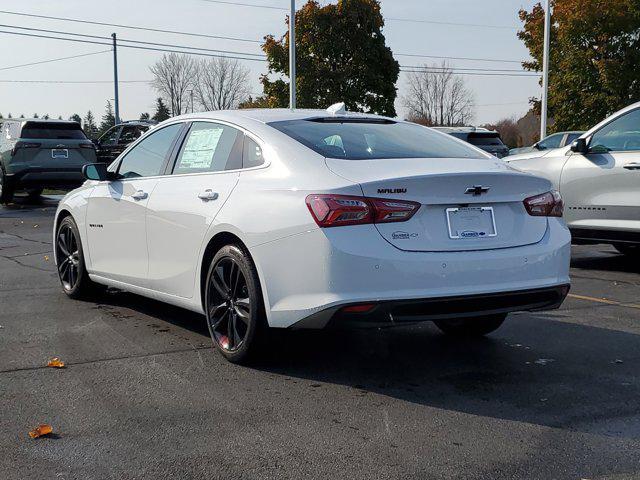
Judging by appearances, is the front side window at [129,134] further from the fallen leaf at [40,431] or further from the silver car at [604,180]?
the fallen leaf at [40,431]

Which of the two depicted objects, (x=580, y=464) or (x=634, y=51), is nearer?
(x=580, y=464)

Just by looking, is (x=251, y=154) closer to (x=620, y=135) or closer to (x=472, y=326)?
(x=472, y=326)

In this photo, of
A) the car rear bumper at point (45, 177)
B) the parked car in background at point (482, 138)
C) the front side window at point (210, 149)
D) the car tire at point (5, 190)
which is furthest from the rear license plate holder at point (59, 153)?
the front side window at point (210, 149)

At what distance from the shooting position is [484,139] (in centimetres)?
2319

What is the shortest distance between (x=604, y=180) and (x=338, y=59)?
3099cm

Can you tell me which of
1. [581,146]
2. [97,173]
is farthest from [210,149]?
[581,146]

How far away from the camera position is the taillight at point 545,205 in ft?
15.9

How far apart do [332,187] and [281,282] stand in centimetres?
58

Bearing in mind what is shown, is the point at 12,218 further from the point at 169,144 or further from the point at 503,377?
the point at 503,377

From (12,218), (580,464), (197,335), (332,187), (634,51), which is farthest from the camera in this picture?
(634,51)

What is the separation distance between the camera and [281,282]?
14.9 feet

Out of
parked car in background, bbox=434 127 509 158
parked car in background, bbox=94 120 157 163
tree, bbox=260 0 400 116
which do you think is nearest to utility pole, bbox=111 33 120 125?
tree, bbox=260 0 400 116

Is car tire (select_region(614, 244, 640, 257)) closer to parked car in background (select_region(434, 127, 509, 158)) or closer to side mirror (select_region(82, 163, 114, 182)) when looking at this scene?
side mirror (select_region(82, 163, 114, 182))

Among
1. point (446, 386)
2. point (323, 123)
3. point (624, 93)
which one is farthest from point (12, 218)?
point (624, 93)
